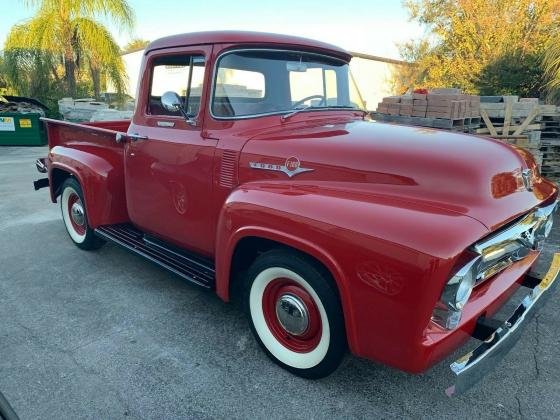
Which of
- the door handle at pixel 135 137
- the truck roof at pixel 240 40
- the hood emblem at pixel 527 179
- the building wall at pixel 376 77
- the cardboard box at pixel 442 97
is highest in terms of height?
the building wall at pixel 376 77

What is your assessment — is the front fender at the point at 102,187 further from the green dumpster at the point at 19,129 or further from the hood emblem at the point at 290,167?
the green dumpster at the point at 19,129

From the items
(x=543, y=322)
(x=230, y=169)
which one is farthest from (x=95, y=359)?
(x=543, y=322)

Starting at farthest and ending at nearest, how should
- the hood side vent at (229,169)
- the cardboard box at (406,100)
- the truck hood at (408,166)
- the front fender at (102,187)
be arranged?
the cardboard box at (406,100) < the front fender at (102,187) < the hood side vent at (229,169) < the truck hood at (408,166)

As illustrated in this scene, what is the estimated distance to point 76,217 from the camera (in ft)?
15.3

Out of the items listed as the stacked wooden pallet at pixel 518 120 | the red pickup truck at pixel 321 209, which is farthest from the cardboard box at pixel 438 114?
the red pickup truck at pixel 321 209

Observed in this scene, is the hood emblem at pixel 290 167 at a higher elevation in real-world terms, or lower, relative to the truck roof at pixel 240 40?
lower

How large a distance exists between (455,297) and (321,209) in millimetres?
762

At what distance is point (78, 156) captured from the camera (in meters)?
4.33

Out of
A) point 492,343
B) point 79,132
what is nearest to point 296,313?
point 492,343

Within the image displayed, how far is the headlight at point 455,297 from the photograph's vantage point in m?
1.97

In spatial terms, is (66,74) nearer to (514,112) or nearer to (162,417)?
(514,112)

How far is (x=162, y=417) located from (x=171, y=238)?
1.53m

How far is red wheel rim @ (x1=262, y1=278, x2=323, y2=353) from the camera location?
2480 mm

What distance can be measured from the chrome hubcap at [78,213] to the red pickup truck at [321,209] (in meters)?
0.91
